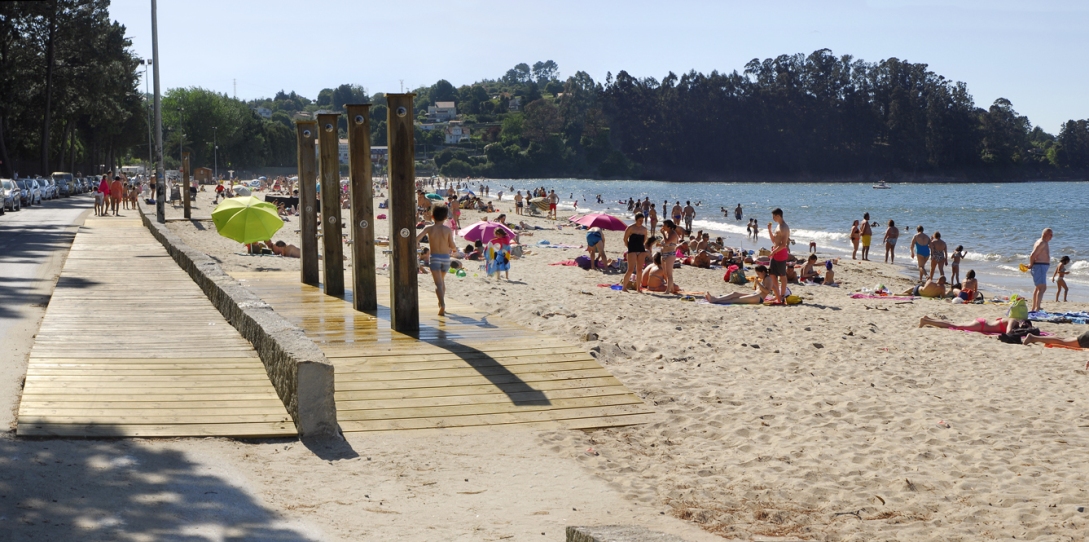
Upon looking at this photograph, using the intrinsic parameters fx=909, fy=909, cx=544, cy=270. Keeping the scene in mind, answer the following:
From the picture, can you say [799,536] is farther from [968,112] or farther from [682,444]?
[968,112]

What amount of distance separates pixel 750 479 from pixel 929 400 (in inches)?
111

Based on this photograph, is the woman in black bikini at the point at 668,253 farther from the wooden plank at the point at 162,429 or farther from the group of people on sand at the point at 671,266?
the wooden plank at the point at 162,429

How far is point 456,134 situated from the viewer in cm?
18925

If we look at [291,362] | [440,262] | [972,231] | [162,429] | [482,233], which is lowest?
[972,231]

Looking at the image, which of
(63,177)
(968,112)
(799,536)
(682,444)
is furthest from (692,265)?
(968,112)

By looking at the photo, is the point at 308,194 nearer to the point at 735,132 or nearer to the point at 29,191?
the point at 29,191

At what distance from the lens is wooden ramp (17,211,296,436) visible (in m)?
5.79

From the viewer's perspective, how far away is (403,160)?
26.7 feet

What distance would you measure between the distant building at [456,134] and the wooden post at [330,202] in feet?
574

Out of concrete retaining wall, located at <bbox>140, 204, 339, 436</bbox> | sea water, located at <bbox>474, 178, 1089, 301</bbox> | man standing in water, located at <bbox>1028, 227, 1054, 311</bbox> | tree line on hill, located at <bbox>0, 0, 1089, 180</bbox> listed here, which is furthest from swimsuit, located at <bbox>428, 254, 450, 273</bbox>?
tree line on hill, located at <bbox>0, 0, 1089, 180</bbox>

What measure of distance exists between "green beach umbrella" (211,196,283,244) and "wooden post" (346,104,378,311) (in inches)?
312

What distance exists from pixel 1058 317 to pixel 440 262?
35.4ft

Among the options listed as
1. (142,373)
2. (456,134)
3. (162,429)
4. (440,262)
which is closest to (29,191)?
(440,262)

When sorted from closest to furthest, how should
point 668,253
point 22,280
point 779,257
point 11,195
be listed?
1. point 22,280
2. point 779,257
3. point 668,253
4. point 11,195
